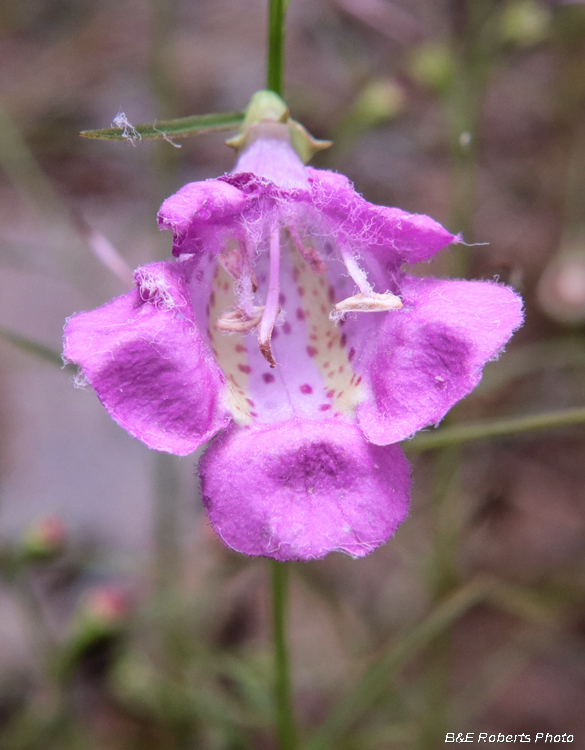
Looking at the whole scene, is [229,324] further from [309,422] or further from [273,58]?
[273,58]

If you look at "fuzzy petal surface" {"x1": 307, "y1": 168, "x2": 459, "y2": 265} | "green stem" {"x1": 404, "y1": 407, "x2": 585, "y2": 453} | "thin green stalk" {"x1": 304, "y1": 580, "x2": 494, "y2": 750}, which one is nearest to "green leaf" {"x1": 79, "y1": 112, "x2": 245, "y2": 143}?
"fuzzy petal surface" {"x1": 307, "y1": 168, "x2": 459, "y2": 265}

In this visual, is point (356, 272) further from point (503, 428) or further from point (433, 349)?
point (503, 428)

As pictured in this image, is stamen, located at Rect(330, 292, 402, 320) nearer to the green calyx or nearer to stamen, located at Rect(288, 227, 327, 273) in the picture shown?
stamen, located at Rect(288, 227, 327, 273)

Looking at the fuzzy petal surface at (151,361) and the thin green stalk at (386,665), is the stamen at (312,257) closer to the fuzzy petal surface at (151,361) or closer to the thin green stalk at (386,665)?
the fuzzy petal surface at (151,361)

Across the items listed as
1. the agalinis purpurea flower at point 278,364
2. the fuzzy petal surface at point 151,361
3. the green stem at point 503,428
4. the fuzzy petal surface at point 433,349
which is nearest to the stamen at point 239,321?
the agalinis purpurea flower at point 278,364

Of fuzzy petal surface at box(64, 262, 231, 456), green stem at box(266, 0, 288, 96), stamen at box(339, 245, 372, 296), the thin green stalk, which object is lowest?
the thin green stalk
